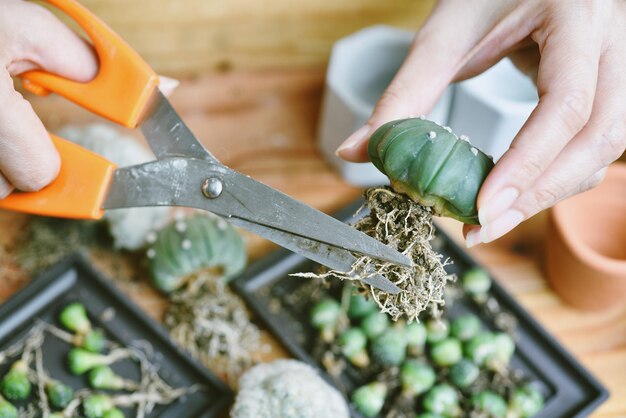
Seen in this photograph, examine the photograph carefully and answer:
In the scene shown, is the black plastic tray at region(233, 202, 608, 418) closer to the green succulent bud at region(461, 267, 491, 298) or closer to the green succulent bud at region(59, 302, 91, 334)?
the green succulent bud at region(461, 267, 491, 298)

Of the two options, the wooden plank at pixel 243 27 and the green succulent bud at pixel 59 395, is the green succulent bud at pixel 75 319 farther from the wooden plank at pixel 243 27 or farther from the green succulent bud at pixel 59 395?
the wooden plank at pixel 243 27

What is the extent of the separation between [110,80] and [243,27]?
0.59 metres

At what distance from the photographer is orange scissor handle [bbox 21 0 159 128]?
3.39 feet

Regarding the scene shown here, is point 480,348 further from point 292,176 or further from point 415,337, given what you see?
point 292,176

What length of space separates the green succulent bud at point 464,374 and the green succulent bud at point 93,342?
60 cm

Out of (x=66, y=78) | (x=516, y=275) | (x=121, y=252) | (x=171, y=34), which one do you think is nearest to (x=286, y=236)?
(x=66, y=78)

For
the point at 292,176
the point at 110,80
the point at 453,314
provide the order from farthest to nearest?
the point at 292,176 → the point at 453,314 → the point at 110,80

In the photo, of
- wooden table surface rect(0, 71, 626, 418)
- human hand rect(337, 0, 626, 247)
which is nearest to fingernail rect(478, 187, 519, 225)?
human hand rect(337, 0, 626, 247)

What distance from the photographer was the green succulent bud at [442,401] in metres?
1.25

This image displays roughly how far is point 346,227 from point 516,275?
67 centimetres

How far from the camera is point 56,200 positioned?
1.00 metres

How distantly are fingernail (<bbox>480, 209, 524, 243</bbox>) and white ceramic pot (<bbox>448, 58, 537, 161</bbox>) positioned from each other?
17.0 inches

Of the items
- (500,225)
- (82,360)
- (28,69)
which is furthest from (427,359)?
(28,69)

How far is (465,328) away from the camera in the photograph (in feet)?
4.36
